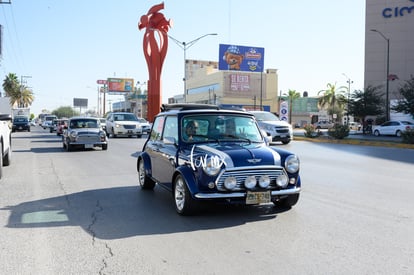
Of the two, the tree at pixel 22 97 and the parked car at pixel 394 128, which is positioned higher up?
the tree at pixel 22 97

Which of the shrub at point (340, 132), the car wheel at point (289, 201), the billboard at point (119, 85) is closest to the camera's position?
the car wheel at point (289, 201)

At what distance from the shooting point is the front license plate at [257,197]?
610cm

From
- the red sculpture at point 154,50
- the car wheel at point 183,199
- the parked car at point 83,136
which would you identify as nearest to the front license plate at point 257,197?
the car wheel at point 183,199

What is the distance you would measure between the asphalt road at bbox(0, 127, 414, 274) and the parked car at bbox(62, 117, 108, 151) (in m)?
9.53

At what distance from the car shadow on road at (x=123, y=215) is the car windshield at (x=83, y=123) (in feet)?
40.9

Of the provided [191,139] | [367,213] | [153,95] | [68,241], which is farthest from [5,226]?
[153,95]

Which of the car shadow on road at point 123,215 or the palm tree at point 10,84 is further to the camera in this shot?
the palm tree at point 10,84

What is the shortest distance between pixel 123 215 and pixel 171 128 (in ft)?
5.79

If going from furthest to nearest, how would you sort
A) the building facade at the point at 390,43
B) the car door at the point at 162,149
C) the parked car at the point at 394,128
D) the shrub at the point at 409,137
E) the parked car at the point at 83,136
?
the building facade at the point at 390,43 < the parked car at the point at 394,128 < the shrub at the point at 409,137 < the parked car at the point at 83,136 < the car door at the point at 162,149

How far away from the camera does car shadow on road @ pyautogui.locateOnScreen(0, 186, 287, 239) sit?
5.94 metres

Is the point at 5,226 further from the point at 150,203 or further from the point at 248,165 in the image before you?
the point at 248,165

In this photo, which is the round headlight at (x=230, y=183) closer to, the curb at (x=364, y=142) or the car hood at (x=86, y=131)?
the car hood at (x=86, y=131)

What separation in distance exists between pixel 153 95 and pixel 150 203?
36.3 m

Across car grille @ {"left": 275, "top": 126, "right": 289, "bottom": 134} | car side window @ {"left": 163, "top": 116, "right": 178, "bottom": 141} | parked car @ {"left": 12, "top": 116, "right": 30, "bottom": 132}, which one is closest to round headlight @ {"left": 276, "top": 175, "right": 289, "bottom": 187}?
car side window @ {"left": 163, "top": 116, "right": 178, "bottom": 141}
